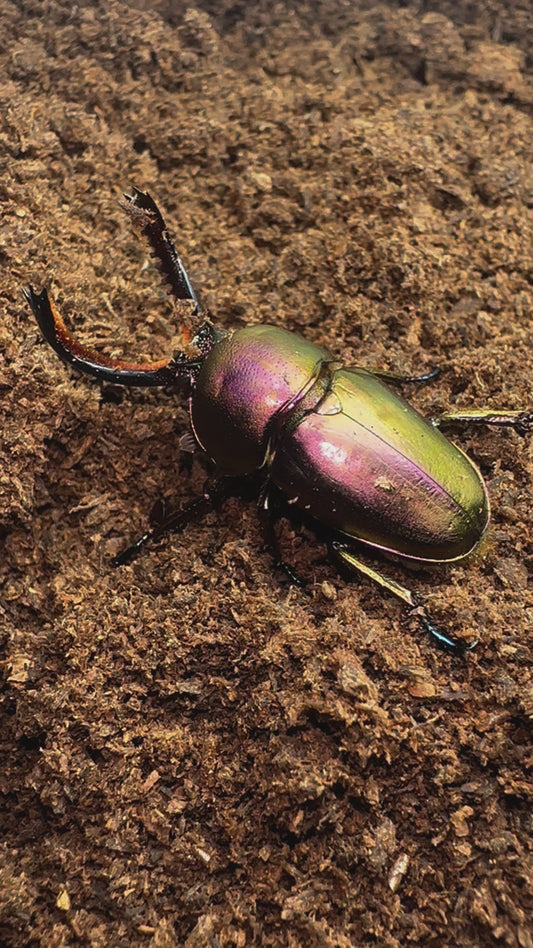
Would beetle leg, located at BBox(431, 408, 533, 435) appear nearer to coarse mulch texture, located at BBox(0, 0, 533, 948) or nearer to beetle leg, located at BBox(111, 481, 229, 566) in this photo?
coarse mulch texture, located at BBox(0, 0, 533, 948)

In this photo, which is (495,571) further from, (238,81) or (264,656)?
(238,81)

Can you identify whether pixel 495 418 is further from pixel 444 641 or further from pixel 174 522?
pixel 174 522

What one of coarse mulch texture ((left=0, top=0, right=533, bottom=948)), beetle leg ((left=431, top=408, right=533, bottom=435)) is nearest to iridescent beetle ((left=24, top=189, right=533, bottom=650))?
beetle leg ((left=431, top=408, right=533, bottom=435))

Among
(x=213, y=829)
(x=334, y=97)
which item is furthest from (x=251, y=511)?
(x=334, y=97)

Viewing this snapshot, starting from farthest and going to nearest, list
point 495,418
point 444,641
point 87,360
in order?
point 495,418, point 87,360, point 444,641

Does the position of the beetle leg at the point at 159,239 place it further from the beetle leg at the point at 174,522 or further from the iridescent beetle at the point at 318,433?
the beetle leg at the point at 174,522

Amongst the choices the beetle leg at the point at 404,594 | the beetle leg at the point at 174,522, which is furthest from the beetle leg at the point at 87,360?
the beetle leg at the point at 404,594

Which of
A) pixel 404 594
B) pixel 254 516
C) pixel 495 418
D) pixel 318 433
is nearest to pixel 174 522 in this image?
pixel 254 516
